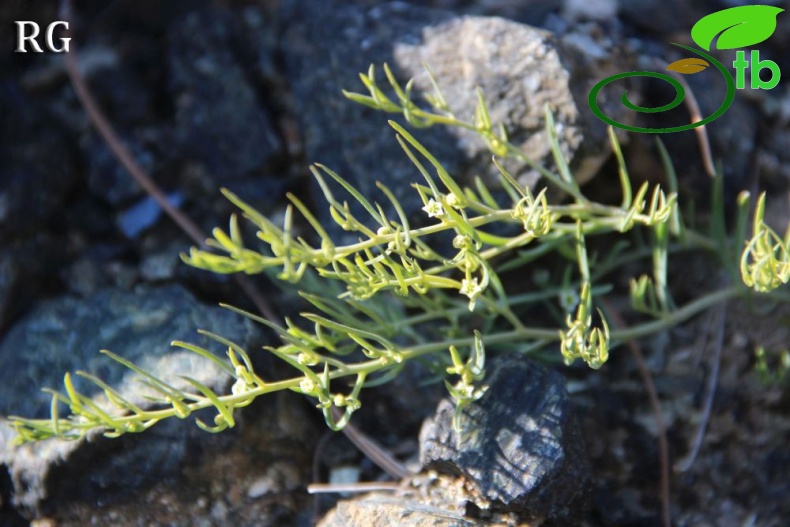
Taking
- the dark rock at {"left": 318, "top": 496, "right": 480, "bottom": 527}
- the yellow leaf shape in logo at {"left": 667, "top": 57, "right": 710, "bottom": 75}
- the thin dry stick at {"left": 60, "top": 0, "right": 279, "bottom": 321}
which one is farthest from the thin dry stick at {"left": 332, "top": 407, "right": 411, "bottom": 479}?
the yellow leaf shape in logo at {"left": 667, "top": 57, "right": 710, "bottom": 75}

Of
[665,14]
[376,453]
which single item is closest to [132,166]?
[376,453]

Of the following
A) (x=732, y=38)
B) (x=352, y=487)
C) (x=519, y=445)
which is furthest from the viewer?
(x=732, y=38)

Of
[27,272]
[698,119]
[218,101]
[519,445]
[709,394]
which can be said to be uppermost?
[218,101]

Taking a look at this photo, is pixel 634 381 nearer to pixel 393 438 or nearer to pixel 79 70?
pixel 393 438

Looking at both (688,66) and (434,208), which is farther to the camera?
(688,66)

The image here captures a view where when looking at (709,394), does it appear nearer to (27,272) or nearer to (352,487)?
(352,487)

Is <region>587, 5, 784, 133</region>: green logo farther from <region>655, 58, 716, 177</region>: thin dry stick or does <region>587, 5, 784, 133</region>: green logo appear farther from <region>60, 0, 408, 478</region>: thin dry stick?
<region>60, 0, 408, 478</region>: thin dry stick

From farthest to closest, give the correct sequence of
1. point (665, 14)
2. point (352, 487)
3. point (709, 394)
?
point (665, 14) < point (709, 394) < point (352, 487)
